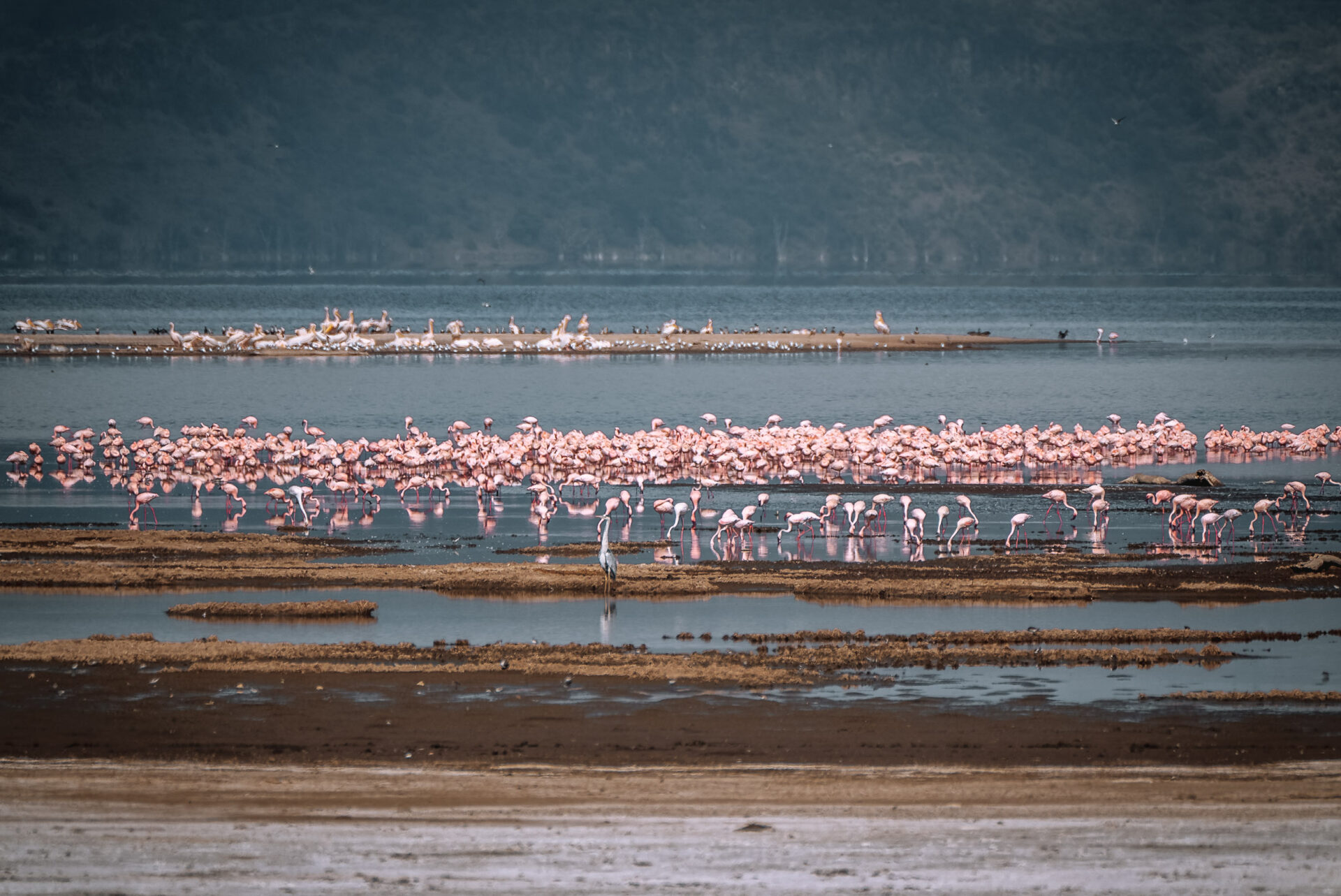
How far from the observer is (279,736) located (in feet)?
52.2

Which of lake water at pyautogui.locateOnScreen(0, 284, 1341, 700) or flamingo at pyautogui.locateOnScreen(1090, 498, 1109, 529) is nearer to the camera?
lake water at pyautogui.locateOnScreen(0, 284, 1341, 700)

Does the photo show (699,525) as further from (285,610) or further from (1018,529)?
(285,610)

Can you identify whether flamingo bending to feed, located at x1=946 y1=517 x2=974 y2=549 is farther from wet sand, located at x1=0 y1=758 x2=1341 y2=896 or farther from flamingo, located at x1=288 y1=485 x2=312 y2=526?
wet sand, located at x1=0 y1=758 x2=1341 y2=896

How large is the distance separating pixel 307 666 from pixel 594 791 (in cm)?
514

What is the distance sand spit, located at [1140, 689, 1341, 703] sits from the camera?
1717 cm

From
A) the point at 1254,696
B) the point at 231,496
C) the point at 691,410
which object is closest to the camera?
the point at 1254,696

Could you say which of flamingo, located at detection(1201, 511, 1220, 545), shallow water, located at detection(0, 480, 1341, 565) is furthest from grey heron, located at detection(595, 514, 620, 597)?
flamingo, located at detection(1201, 511, 1220, 545)

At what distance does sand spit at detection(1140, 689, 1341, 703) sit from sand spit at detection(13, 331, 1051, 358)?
62.8 metres

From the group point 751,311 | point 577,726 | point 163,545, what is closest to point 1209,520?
point 577,726

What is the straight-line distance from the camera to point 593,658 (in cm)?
1889

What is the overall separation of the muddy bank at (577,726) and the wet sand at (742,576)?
5.12 m

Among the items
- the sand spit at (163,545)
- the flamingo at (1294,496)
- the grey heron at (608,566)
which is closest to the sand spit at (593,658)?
the grey heron at (608,566)

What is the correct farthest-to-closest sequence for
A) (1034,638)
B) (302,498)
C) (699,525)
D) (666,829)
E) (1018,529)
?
(302,498) → (699,525) → (1018,529) → (1034,638) → (666,829)

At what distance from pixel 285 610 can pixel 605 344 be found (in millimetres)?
60775
